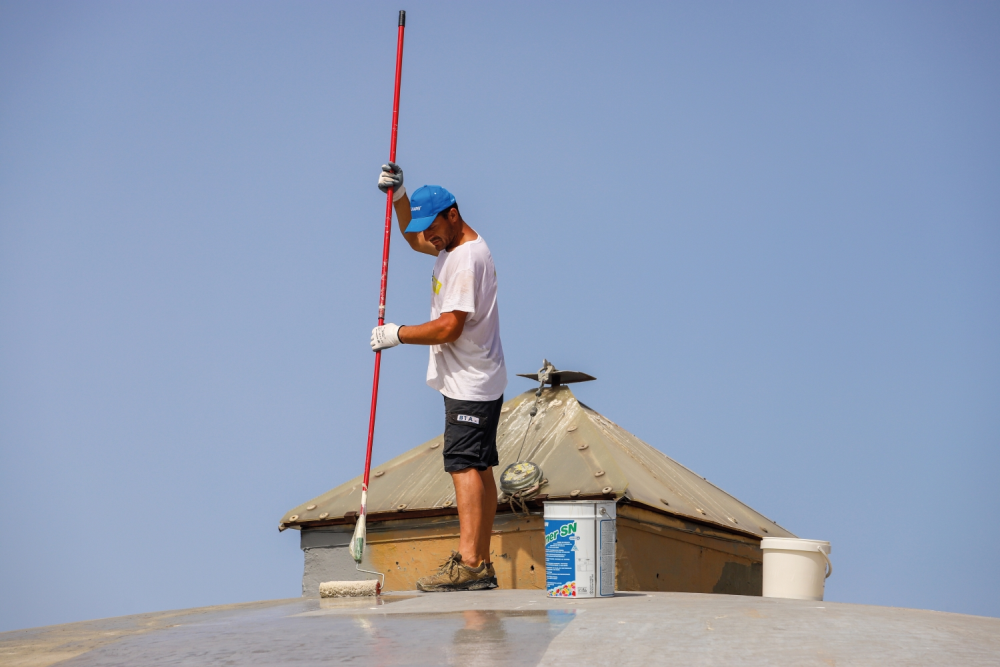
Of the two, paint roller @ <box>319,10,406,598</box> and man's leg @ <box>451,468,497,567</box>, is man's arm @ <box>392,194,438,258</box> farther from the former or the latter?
man's leg @ <box>451,468,497,567</box>

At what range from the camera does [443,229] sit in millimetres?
5551

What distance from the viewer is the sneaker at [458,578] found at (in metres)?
5.30

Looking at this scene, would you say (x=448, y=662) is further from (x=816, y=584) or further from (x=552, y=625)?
(x=816, y=584)

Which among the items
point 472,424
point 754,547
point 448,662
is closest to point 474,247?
point 472,424

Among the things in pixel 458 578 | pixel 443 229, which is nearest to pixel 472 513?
pixel 458 578

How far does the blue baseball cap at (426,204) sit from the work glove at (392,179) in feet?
1.84

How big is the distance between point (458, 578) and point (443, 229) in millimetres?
1938

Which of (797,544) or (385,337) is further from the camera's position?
(385,337)

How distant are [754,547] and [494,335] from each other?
430cm

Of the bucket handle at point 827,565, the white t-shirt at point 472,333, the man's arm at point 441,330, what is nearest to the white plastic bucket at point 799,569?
the bucket handle at point 827,565

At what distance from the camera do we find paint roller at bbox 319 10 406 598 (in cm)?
529

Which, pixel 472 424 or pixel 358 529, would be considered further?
pixel 358 529

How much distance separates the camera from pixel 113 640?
388 cm

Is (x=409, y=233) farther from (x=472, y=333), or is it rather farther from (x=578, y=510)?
(x=578, y=510)
